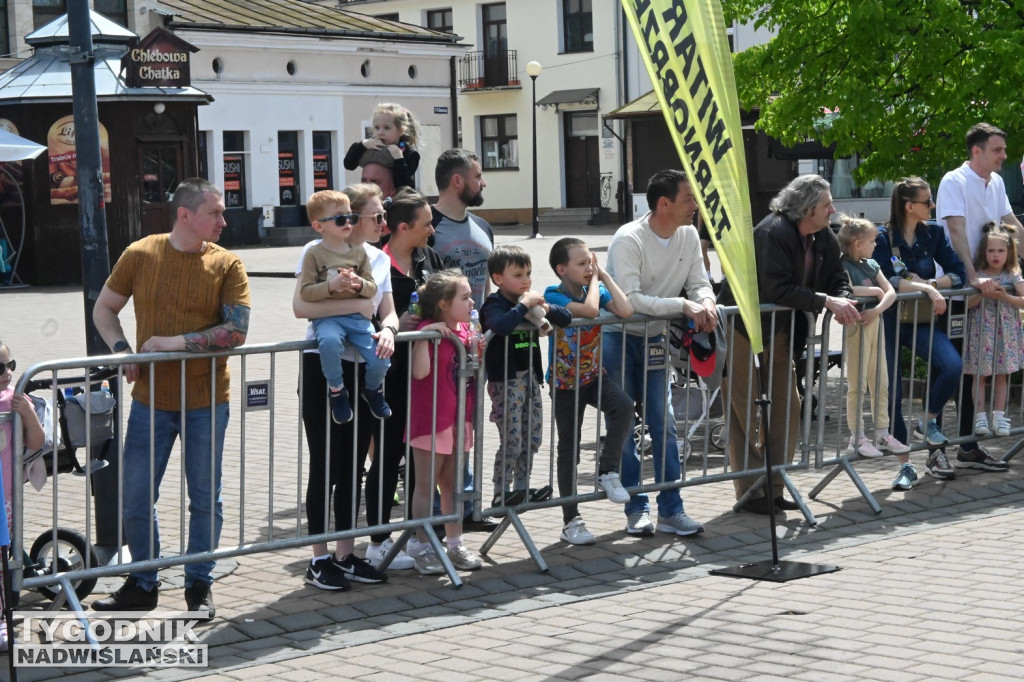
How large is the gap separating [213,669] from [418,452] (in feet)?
6.03

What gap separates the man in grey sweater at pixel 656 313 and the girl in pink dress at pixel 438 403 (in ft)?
3.21

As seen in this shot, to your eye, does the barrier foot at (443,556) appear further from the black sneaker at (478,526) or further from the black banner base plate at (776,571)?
the black banner base plate at (776,571)

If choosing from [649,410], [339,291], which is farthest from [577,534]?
[339,291]

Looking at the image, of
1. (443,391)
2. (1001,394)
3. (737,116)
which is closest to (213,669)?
(443,391)

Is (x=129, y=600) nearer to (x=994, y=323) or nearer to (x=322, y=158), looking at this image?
(x=994, y=323)

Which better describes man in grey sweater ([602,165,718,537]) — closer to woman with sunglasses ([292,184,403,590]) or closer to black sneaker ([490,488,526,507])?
black sneaker ([490,488,526,507])

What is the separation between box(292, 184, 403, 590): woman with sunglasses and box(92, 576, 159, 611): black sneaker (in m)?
0.80

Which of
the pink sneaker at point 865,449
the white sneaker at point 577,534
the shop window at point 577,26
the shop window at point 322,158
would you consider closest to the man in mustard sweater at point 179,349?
the white sneaker at point 577,534

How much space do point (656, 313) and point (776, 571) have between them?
4.96 feet

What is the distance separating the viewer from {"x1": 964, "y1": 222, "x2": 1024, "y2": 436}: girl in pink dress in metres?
9.50

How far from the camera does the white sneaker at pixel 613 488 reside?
761 cm

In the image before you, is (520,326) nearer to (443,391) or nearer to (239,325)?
(443,391)

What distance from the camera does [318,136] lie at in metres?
43.8

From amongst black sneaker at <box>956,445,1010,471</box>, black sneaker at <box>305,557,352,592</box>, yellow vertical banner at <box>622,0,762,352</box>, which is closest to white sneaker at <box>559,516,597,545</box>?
black sneaker at <box>305,557,352,592</box>
